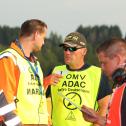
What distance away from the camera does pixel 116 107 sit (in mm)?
5574

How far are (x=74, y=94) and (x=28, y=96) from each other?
4.32ft

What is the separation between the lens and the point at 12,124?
23.4ft

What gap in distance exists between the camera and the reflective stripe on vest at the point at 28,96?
25.4 feet

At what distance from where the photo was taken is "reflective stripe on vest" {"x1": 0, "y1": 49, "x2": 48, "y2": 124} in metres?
7.75

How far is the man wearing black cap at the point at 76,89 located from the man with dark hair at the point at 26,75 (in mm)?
959

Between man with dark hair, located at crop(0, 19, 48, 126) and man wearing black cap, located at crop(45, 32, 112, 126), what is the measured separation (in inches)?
37.7

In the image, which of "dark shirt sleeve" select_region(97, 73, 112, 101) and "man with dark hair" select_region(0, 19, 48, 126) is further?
"dark shirt sleeve" select_region(97, 73, 112, 101)

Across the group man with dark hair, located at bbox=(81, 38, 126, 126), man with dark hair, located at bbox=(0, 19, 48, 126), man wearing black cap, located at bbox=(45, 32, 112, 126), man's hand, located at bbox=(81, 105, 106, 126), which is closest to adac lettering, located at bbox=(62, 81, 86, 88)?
man wearing black cap, located at bbox=(45, 32, 112, 126)

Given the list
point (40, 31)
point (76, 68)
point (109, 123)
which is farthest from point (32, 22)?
point (109, 123)

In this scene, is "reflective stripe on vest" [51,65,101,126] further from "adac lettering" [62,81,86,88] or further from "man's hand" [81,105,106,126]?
"man's hand" [81,105,106,126]

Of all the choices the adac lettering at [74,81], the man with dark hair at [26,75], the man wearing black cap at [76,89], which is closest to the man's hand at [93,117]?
the man with dark hair at [26,75]

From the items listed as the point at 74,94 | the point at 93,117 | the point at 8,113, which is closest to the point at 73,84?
the point at 74,94

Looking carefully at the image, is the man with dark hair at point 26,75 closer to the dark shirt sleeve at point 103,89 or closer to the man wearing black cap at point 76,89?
the man wearing black cap at point 76,89

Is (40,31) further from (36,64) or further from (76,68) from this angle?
(76,68)
